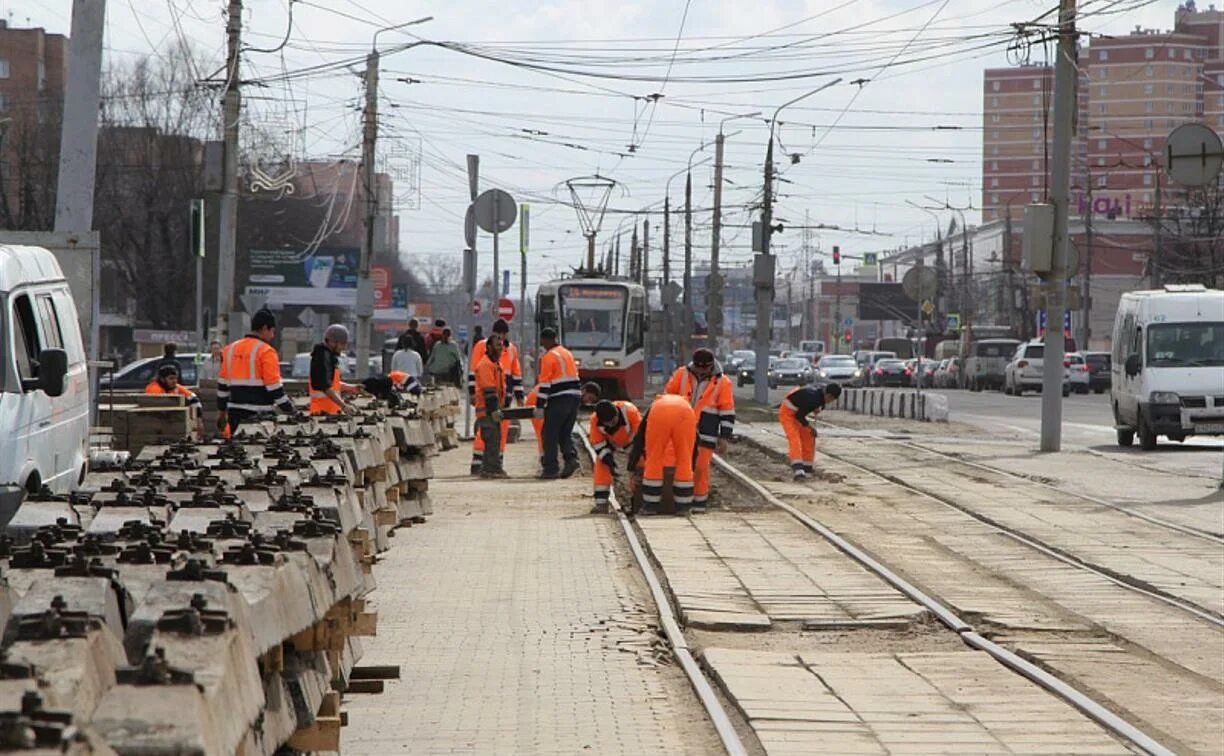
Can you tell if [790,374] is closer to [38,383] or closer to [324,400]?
[324,400]

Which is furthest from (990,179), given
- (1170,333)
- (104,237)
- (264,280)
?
(1170,333)

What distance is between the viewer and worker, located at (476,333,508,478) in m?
22.3

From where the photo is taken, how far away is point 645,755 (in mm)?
7473

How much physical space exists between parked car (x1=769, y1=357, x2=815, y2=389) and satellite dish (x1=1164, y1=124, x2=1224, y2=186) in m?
50.3

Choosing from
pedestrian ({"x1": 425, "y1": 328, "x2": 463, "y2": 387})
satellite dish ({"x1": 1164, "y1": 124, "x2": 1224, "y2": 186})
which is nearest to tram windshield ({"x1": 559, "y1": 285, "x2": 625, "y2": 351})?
pedestrian ({"x1": 425, "y1": 328, "x2": 463, "y2": 387})

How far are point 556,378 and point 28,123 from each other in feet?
159

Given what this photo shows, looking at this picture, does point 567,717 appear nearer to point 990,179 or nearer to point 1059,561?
point 1059,561

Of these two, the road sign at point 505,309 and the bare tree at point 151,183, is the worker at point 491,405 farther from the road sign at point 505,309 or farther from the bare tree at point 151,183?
the bare tree at point 151,183

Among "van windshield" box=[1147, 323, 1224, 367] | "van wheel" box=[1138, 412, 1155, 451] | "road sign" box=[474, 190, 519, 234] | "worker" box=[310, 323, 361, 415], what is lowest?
"van wheel" box=[1138, 412, 1155, 451]

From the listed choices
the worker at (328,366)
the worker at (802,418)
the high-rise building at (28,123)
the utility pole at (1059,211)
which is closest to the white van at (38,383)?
the worker at (328,366)

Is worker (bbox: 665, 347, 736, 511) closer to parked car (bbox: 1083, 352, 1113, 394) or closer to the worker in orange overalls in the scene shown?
the worker in orange overalls

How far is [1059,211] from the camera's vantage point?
28203 millimetres

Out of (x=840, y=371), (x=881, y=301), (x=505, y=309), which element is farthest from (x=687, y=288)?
(x=881, y=301)

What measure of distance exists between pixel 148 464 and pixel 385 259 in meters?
111
